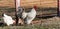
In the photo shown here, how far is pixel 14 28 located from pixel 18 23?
119cm

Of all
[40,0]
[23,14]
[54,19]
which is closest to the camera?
[23,14]

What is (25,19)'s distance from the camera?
11.2m

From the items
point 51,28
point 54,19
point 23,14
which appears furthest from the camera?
point 54,19

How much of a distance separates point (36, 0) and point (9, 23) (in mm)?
12026

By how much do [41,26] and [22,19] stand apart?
3.75ft

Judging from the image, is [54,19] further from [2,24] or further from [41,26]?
[2,24]

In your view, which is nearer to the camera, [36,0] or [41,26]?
[41,26]

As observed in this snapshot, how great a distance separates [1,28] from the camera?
34.0 ft

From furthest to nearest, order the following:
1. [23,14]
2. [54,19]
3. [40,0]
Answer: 1. [40,0]
2. [54,19]
3. [23,14]

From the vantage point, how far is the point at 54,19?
11977 millimetres

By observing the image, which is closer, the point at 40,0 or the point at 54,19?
the point at 54,19

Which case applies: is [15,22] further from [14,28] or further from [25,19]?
[14,28]

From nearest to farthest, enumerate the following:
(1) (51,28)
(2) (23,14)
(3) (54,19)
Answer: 1. (1) (51,28)
2. (2) (23,14)
3. (3) (54,19)

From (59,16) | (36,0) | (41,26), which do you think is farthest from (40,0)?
(41,26)
